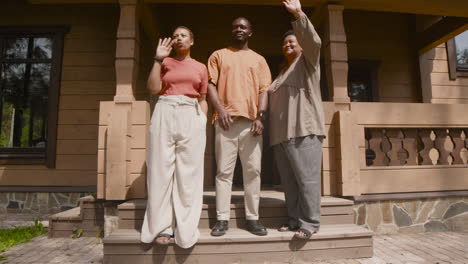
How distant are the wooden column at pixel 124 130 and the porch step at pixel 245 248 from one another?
2.07ft

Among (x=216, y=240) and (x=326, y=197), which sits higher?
(x=326, y=197)

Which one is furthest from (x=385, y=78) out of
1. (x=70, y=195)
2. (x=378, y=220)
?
(x=70, y=195)

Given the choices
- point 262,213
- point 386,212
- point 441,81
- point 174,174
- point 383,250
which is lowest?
point 383,250

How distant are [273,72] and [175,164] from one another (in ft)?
10.5

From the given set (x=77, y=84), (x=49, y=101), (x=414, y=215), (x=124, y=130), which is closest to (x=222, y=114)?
(x=124, y=130)

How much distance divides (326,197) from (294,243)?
92 centimetres

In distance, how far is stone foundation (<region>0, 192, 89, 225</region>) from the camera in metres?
4.53

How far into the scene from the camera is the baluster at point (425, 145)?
3607 millimetres

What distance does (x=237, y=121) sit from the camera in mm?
2439

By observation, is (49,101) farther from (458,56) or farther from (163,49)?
(458,56)

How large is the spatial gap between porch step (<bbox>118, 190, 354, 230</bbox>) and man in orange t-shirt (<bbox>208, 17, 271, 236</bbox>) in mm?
201

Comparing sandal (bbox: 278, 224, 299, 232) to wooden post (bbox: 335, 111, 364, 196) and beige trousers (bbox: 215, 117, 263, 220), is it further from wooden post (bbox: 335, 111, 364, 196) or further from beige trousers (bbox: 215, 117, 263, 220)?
wooden post (bbox: 335, 111, 364, 196)

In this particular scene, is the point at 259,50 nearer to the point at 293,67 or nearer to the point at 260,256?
the point at 293,67

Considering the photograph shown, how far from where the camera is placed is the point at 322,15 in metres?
3.81
